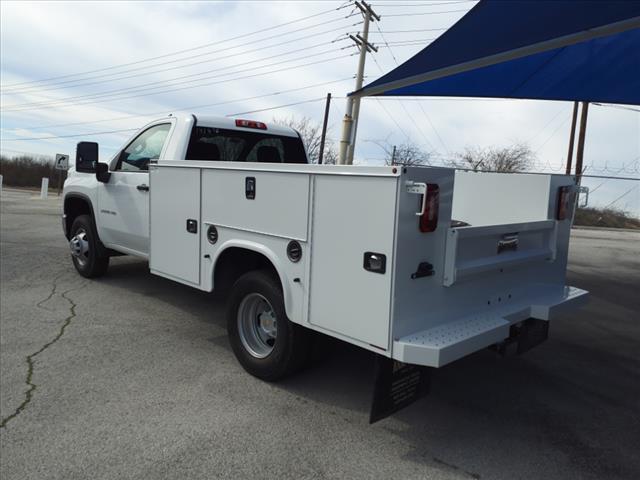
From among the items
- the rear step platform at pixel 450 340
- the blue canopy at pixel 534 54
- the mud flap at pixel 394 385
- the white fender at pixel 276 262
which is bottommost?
the mud flap at pixel 394 385

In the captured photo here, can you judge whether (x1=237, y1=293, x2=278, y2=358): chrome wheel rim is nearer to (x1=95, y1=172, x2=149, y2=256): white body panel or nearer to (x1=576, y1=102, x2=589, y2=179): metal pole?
(x1=95, y1=172, x2=149, y2=256): white body panel

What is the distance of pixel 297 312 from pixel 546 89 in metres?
7.09

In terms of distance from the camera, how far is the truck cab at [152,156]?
536 cm

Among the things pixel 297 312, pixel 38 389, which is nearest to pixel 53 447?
pixel 38 389

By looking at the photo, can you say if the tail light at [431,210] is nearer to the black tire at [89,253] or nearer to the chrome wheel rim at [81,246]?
the black tire at [89,253]

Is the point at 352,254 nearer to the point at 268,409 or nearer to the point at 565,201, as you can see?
the point at 268,409

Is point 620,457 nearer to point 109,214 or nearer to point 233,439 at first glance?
point 233,439

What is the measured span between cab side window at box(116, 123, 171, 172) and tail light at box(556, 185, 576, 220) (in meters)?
3.82

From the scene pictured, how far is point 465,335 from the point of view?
303 centimetres

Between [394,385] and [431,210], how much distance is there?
105 centimetres

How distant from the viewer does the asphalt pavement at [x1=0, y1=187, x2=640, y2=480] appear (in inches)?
117

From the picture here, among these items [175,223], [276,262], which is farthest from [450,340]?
[175,223]

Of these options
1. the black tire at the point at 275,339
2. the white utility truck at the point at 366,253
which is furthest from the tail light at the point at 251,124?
the black tire at the point at 275,339

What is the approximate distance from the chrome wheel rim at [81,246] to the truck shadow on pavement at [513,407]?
2.60 meters
